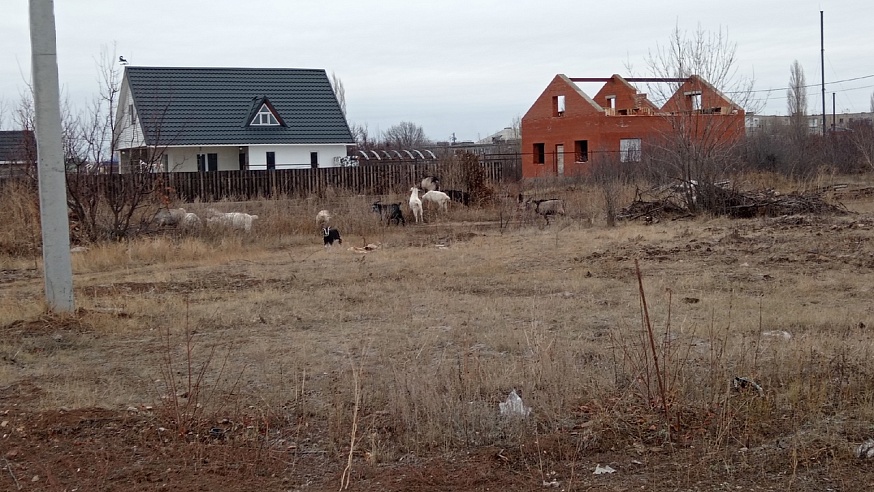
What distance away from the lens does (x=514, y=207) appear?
23.0 m

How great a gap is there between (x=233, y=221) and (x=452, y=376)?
13374mm

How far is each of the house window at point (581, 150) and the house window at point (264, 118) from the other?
14.4 m

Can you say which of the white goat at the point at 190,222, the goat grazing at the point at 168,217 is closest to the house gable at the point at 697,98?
the white goat at the point at 190,222

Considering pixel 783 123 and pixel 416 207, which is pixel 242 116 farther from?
pixel 783 123

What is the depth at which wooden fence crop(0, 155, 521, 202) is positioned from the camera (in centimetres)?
2742

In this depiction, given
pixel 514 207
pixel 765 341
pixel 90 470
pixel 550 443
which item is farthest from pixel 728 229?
pixel 90 470

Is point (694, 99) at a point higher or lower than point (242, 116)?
lower

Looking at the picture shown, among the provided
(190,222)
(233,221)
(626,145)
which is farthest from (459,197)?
(626,145)

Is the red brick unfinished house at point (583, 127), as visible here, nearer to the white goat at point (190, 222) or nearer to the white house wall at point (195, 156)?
the white house wall at point (195, 156)

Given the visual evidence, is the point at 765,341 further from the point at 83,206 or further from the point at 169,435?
the point at 83,206

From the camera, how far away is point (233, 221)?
18.3 metres

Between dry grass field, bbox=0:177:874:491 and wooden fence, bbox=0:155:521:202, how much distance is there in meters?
15.0

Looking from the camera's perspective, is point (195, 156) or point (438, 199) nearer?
point (438, 199)

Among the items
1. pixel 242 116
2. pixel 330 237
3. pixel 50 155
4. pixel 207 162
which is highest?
pixel 242 116
